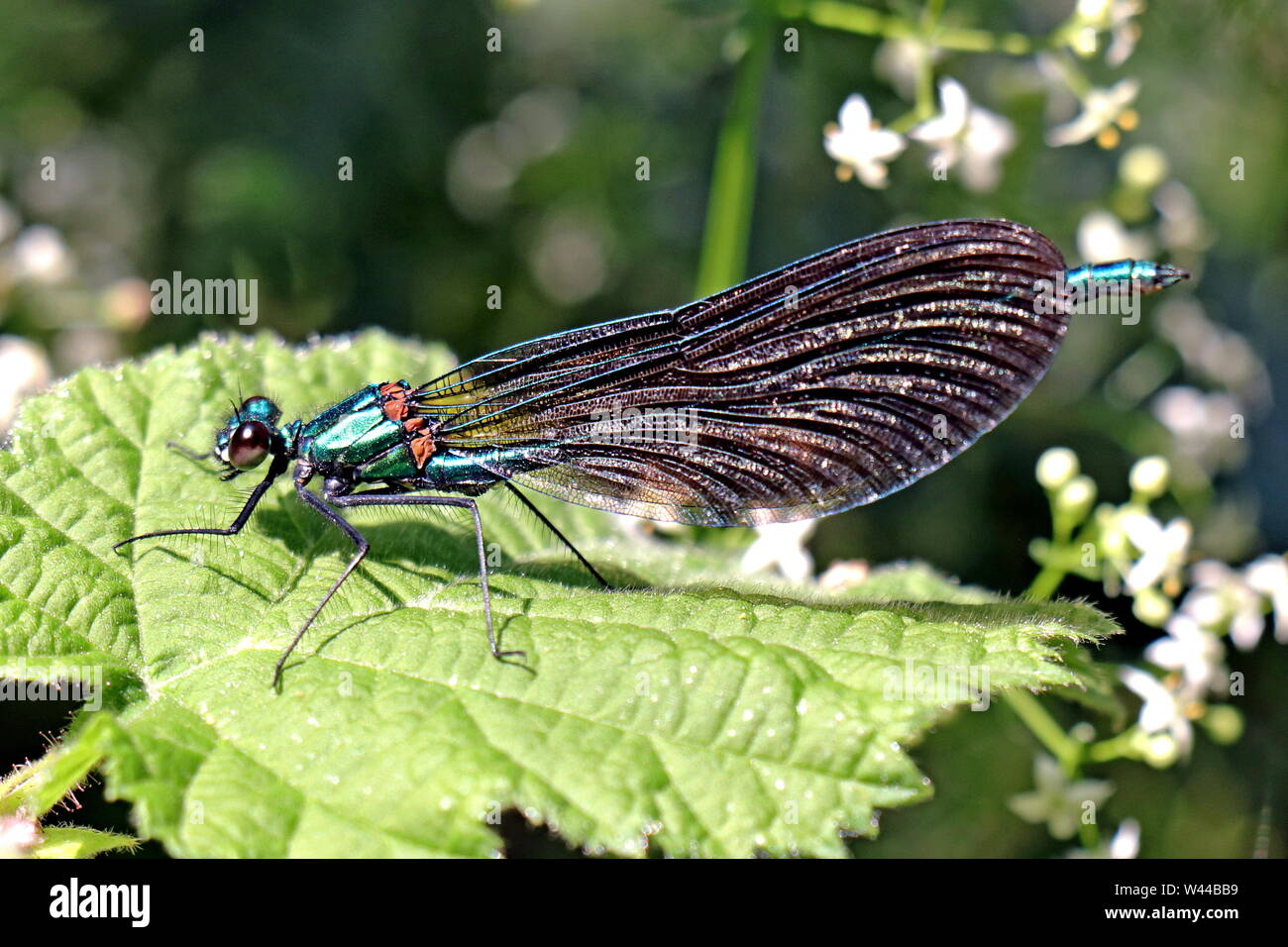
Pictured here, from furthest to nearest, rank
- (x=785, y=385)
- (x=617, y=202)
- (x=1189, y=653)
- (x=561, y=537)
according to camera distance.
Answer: (x=617, y=202)
(x=1189, y=653)
(x=561, y=537)
(x=785, y=385)

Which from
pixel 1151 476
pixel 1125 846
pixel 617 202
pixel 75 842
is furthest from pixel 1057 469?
pixel 617 202

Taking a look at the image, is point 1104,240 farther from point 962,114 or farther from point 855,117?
point 855,117

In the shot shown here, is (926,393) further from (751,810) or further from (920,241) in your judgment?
(751,810)

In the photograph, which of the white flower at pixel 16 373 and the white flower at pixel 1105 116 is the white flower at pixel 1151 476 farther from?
the white flower at pixel 16 373

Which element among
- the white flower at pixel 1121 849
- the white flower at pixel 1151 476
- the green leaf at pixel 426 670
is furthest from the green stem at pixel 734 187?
the white flower at pixel 1121 849

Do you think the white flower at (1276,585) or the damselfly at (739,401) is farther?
the white flower at (1276,585)

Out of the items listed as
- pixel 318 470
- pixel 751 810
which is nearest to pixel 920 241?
pixel 751 810

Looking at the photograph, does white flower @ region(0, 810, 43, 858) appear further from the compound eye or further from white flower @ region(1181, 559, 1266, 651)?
white flower @ region(1181, 559, 1266, 651)
